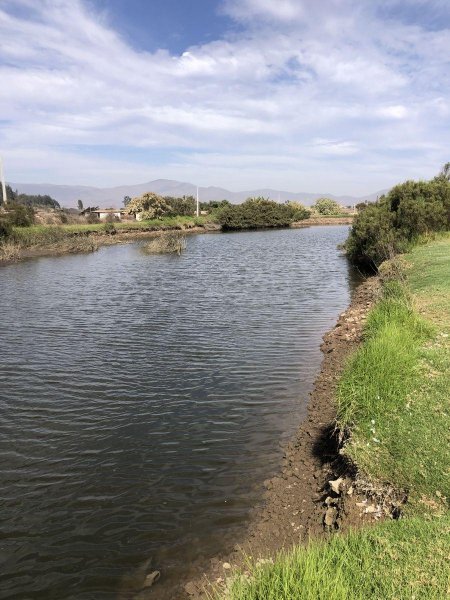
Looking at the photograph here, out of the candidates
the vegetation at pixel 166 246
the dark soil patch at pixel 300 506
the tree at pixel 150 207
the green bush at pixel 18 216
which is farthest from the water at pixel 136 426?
the tree at pixel 150 207

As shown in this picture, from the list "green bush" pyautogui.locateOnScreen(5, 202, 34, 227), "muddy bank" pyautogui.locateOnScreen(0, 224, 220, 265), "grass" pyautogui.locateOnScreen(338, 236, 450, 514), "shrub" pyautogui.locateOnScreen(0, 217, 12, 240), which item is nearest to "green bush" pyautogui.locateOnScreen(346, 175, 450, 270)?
"grass" pyautogui.locateOnScreen(338, 236, 450, 514)

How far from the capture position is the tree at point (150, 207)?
256 ft

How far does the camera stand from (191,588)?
16.2 ft

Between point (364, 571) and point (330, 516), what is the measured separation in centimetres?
178

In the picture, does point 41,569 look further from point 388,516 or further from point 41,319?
point 41,319

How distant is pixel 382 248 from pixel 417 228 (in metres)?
3.43

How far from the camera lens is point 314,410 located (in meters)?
8.95

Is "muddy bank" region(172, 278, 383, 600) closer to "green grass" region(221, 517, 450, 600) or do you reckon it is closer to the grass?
the grass

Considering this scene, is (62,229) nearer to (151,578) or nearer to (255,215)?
(255,215)

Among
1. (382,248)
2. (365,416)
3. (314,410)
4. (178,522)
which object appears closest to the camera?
(178,522)

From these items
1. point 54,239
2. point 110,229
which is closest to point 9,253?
point 54,239

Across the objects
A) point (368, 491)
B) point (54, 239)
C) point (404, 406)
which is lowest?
point (368, 491)

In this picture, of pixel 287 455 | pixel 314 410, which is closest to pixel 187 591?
pixel 287 455

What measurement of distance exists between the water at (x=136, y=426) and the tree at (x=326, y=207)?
105 meters
